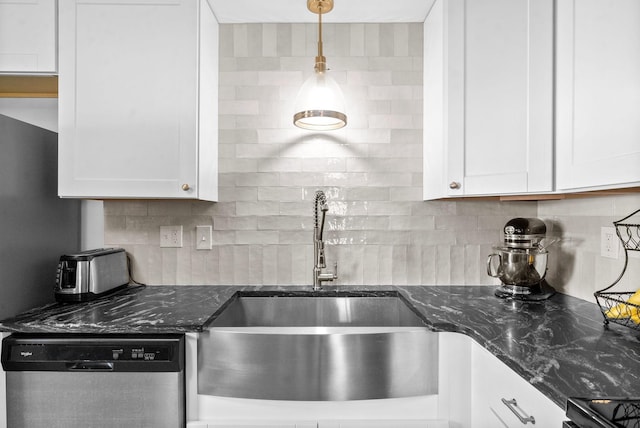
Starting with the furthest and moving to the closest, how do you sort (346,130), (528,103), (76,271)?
1. (346,130)
2. (76,271)
3. (528,103)

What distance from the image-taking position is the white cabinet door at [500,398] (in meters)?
0.85

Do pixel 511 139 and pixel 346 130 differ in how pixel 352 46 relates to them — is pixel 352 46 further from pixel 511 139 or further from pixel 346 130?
pixel 511 139

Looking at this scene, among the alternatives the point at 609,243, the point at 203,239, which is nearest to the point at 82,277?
the point at 203,239

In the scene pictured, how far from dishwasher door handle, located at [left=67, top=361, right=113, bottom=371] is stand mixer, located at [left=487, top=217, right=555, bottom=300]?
5.06ft

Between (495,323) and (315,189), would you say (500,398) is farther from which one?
(315,189)

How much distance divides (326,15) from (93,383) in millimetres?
1858

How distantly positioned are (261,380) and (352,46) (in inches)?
64.2

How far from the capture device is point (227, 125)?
194cm

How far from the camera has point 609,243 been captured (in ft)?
4.78

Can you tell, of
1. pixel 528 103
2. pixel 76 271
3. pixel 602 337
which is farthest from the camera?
pixel 76 271

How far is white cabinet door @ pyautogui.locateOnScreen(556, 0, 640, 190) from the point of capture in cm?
101

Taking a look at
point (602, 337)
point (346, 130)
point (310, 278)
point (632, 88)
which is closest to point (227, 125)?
point (346, 130)

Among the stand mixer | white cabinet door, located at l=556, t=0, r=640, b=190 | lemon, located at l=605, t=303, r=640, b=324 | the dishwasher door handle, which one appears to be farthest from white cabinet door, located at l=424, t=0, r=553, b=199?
the dishwasher door handle

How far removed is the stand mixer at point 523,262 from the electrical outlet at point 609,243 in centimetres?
21
